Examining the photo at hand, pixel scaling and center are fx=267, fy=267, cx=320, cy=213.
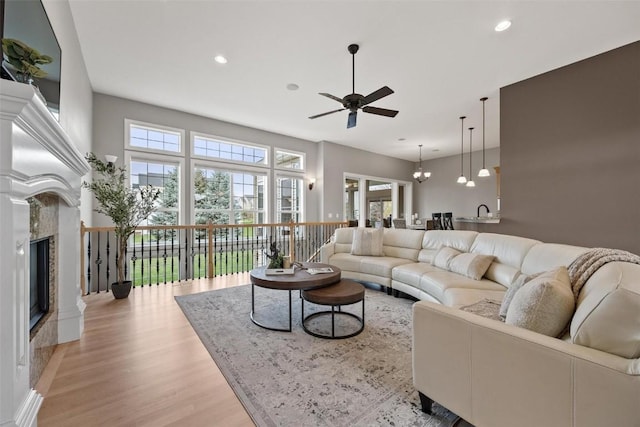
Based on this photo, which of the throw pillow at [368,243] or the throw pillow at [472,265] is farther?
the throw pillow at [368,243]

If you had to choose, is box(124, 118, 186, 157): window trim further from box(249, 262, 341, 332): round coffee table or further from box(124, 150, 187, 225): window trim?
box(249, 262, 341, 332): round coffee table

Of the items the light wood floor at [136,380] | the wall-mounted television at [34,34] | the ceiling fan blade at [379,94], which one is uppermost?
the ceiling fan blade at [379,94]

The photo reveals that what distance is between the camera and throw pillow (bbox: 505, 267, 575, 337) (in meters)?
1.28

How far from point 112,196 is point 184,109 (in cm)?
249

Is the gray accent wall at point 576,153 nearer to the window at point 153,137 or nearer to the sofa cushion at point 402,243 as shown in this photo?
the sofa cushion at point 402,243

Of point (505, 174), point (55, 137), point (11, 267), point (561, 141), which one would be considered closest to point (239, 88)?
point (55, 137)

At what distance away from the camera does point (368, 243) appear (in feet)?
14.4

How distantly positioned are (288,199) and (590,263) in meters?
6.14

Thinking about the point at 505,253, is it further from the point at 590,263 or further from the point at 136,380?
the point at 136,380

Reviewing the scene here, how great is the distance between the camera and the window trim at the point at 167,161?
4.86 meters

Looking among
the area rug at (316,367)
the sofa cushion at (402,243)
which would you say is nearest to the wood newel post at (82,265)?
the area rug at (316,367)

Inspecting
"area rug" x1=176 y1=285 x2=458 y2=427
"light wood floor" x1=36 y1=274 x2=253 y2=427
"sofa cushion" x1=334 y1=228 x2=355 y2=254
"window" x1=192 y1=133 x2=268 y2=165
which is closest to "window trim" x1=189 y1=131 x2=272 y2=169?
"window" x1=192 y1=133 x2=268 y2=165

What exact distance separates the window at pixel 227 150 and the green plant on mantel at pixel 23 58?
407 centimetres

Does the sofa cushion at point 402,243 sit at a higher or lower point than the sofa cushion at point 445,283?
higher
